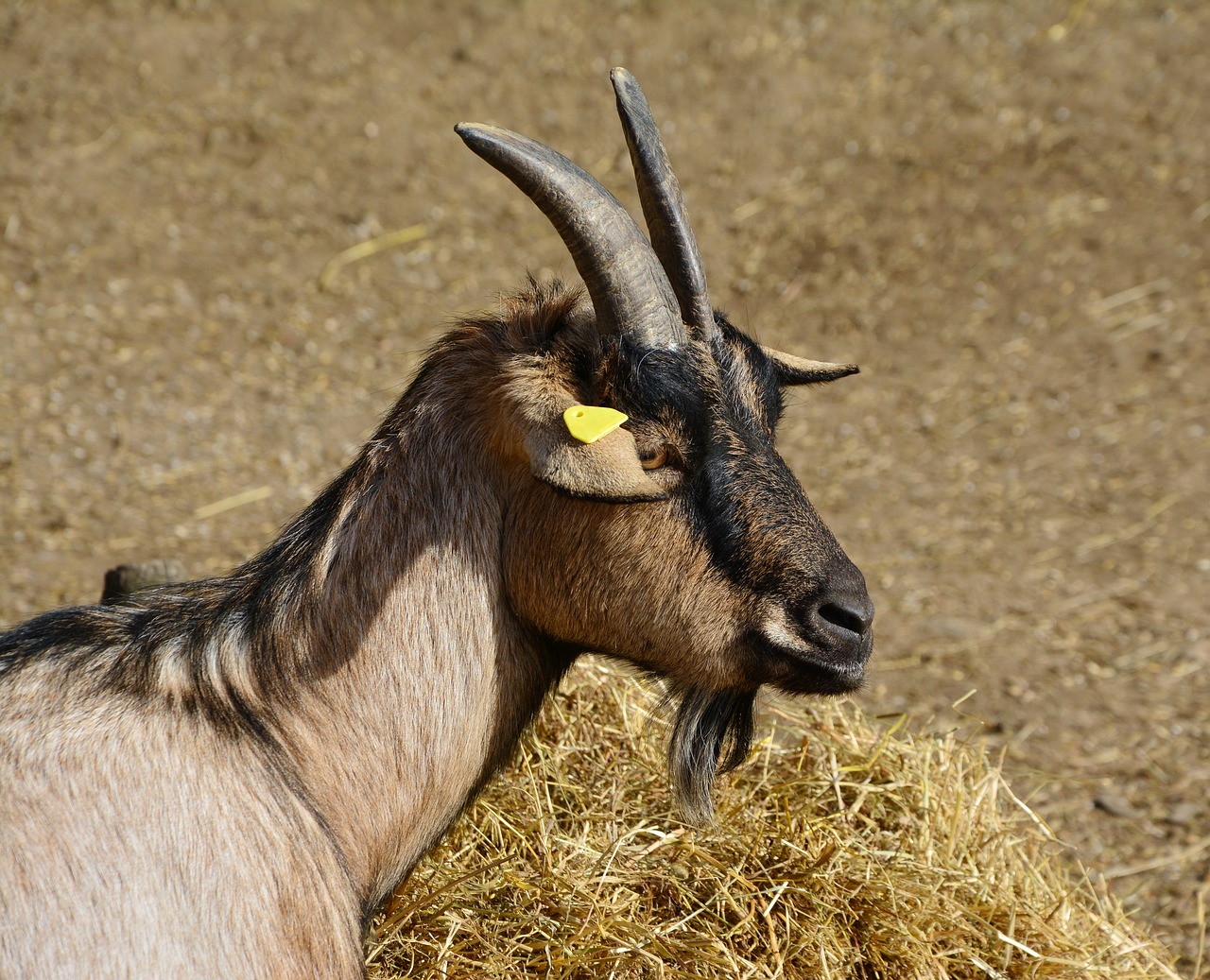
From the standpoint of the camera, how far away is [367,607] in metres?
2.84

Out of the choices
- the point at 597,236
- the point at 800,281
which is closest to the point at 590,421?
the point at 597,236

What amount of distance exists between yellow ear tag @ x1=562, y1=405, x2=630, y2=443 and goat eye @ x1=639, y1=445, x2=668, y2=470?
0.20 meters

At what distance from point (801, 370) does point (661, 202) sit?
0.60 meters

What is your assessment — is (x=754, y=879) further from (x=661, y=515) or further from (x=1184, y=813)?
(x=1184, y=813)

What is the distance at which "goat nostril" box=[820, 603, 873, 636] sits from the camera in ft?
9.23

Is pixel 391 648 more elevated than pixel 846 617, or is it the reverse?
pixel 391 648

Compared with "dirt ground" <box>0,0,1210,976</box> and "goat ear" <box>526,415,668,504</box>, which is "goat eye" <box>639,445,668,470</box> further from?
"dirt ground" <box>0,0,1210,976</box>

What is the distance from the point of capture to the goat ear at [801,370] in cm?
327

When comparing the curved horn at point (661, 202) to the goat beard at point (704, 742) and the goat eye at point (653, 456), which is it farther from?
the goat beard at point (704, 742)

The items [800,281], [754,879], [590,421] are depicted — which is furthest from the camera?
[800,281]

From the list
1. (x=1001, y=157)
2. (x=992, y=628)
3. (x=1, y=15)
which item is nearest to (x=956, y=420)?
(x=992, y=628)

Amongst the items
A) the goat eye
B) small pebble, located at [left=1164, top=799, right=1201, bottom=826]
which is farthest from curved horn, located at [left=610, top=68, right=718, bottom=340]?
small pebble, located at [left=1164, top=799, right=1201, bottom=826]

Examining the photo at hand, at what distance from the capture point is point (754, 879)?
3.54 metres

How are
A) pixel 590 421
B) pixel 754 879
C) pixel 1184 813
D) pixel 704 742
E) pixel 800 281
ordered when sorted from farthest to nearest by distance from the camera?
1. pixel 800 281
2. pixel 1184 813
3. pixel 754 879
4. pixel 704 742
5. pixel 590 421
